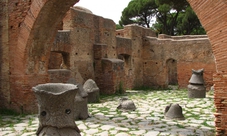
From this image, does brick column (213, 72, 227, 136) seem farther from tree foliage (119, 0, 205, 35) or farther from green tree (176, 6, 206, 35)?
green tree (176, 6, 206, 35)

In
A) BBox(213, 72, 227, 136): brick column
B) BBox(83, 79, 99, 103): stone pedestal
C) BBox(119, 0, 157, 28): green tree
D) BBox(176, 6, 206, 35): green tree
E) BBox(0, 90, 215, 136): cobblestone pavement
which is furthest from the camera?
BBox(119, 0, 157, 28): green tree

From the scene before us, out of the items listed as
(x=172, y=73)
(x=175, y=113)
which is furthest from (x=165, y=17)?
(x=175, y=113)

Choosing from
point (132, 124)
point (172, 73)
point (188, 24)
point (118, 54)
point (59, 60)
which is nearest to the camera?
point (132, 124)

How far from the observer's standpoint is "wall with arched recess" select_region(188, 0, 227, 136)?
3.35m

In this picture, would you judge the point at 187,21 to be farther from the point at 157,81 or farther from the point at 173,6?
the point at 157,81

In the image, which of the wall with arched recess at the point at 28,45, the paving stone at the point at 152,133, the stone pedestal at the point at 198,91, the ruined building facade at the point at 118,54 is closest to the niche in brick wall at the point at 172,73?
the ruined building facade at the point at 118,54

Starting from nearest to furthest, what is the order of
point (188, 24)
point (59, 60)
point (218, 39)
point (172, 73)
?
point (218, 39) < point (59, 60) < point (172, 73) < point (188, 24)

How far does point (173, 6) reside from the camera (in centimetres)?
2464

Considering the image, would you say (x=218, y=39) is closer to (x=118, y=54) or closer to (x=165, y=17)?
(x=118, y=54)

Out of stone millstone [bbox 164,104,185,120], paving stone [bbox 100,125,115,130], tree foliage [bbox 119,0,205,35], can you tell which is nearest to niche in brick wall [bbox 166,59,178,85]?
tree foliage [bbox 119,0,205,35]

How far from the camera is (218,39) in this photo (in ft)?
11.3

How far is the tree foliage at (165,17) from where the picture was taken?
2714 cm

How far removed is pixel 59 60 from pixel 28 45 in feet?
12.5

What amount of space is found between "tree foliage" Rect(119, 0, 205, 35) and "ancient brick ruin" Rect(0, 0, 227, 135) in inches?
455
